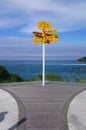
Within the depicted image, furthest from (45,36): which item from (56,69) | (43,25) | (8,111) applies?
(8,111)

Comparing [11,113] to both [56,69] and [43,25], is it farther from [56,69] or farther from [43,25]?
[56,69]

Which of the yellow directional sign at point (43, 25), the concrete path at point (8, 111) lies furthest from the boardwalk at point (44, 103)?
the yellow directional sign at point (43, 25)

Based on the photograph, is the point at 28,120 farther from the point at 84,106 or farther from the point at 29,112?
the point at 84,106

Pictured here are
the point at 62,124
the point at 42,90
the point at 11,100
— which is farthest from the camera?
the point at 42,90

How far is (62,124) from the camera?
6934 millimetres

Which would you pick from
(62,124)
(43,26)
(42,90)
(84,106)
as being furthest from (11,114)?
(43,26)

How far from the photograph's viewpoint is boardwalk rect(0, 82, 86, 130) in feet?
22.9

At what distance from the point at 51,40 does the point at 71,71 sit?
273 cm

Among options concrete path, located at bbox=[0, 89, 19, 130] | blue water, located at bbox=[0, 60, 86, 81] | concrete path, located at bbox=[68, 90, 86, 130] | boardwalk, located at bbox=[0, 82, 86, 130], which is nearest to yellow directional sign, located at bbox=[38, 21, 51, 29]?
boardwalk, located at bbox=[0, 82, 86, 130]

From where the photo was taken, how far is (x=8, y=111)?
26.2 ft

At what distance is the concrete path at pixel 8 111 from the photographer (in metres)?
6.96

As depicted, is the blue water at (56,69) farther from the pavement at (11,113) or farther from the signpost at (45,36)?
the pavement at (11,113)

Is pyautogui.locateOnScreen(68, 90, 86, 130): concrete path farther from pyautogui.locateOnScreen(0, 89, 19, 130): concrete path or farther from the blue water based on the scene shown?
the blue water

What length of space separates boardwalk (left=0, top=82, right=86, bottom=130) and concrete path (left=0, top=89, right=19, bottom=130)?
252 mm
